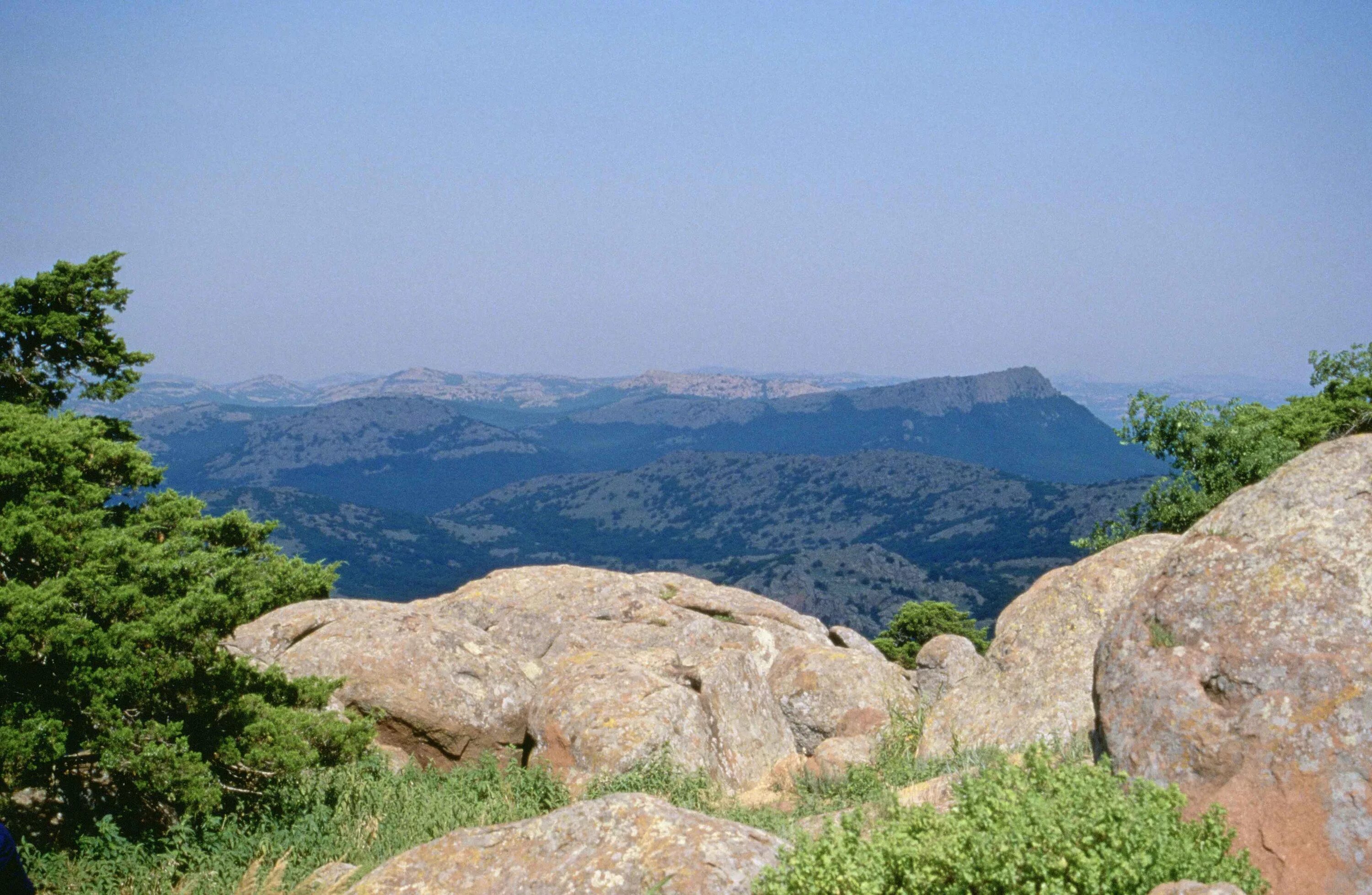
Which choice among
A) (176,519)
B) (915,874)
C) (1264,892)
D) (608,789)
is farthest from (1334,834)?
(176,519)

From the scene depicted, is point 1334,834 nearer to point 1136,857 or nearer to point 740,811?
point 1136,857

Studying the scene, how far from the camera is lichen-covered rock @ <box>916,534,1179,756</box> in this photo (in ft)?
45.4

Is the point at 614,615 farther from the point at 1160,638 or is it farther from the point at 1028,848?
the point at 1028,848

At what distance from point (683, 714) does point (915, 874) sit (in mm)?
9801

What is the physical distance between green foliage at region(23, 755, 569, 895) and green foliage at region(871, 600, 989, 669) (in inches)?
2128

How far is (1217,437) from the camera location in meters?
40.0

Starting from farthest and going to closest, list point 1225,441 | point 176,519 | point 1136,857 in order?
1. point 1225,441
2. point 176,519
3. point 1136,857

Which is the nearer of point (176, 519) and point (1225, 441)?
point (176, 519)

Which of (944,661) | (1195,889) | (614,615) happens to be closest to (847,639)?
(944,661)

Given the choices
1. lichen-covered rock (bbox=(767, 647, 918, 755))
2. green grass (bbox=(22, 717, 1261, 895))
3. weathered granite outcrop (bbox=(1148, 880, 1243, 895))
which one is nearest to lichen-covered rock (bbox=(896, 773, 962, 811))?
green grass (bbox=(22, 717, 1261, 895))

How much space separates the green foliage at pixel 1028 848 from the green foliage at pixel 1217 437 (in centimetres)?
3368

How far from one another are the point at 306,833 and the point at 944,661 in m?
20.8

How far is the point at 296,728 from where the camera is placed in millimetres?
12805

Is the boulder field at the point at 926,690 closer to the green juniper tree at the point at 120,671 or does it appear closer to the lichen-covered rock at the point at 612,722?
the lichen-covered rock at the point at 612,722
